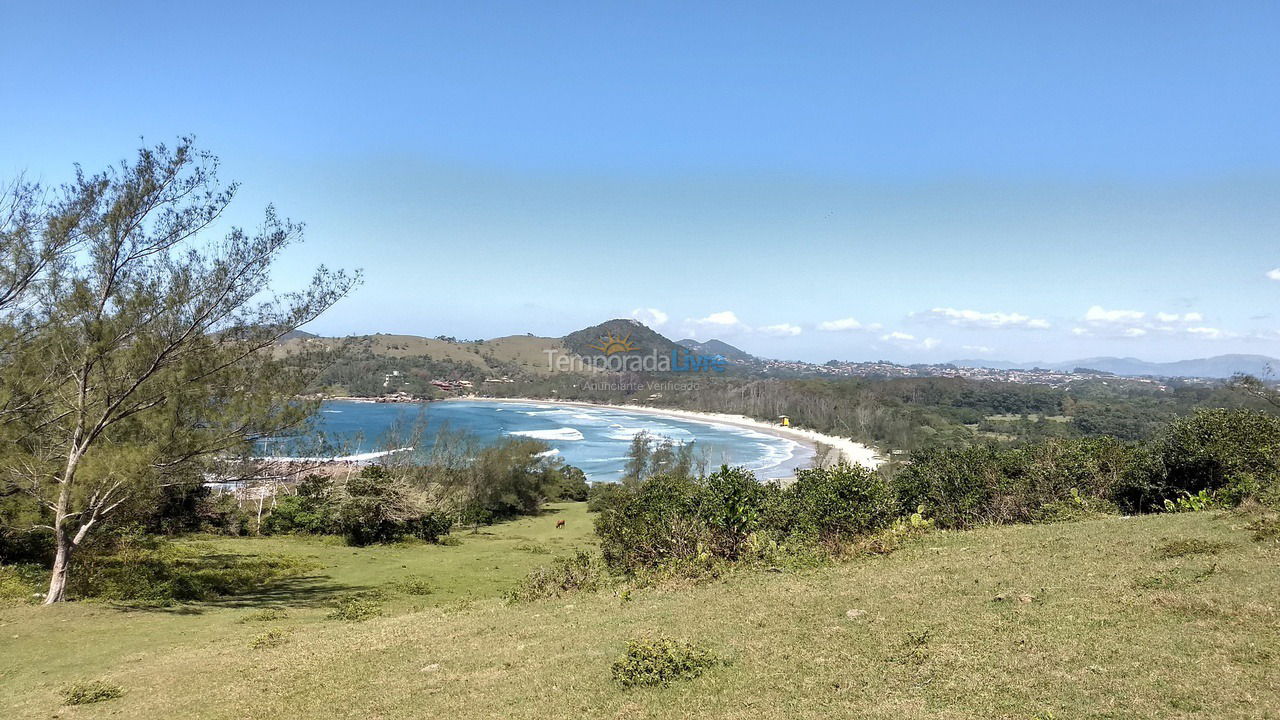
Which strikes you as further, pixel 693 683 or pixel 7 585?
pixel 7 585

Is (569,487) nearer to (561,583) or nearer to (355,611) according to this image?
(355,611)

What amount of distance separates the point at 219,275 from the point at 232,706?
10340 mm

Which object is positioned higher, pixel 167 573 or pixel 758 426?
pixel 167 573

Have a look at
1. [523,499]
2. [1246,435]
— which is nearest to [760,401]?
[523,499]

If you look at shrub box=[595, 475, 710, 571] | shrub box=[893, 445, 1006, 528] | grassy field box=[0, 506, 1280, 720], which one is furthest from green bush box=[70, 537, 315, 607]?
shrub box=[893, 445, 1006, 528]

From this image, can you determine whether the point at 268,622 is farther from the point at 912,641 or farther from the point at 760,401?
the point at 760,401

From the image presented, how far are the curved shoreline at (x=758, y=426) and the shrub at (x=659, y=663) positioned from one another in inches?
1990

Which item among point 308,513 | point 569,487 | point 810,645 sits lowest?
point 569,487

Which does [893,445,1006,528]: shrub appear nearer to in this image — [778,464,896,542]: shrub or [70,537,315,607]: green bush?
[778,464,896,542]: shrub

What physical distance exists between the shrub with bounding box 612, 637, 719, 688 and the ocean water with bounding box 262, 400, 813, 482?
46.0m

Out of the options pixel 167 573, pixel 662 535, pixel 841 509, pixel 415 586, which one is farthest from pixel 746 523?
pixel 167 573

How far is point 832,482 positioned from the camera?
16.0m

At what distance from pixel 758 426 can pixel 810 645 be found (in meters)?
122

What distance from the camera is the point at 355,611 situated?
533 inches
